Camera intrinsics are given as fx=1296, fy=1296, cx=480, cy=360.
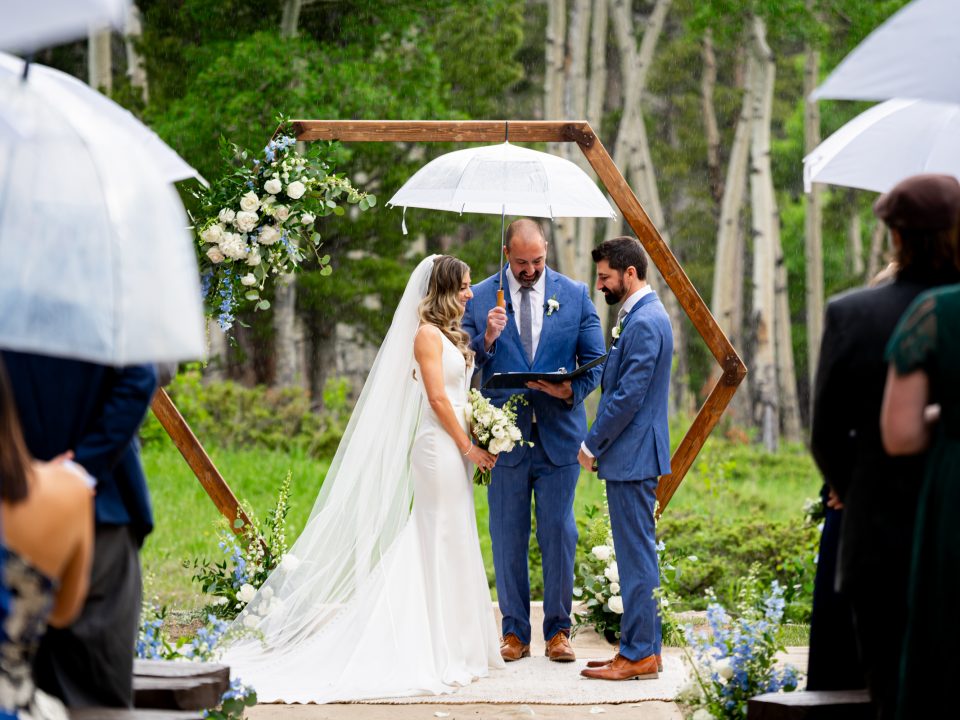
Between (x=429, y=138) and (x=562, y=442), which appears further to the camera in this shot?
(x=429, y=138)

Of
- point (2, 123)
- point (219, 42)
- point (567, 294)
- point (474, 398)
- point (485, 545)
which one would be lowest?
point (485, 545)

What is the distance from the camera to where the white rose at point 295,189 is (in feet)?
21.5

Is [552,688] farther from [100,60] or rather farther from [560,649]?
[100,60]

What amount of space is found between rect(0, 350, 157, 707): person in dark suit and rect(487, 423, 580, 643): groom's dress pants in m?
3.10

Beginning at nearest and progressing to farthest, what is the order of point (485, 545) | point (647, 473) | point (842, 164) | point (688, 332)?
1. point (842, 164)
2. point (647, 473)
3. point (485, 545)
4. point (688, 332)

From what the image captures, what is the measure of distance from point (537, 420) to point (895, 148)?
230 cm

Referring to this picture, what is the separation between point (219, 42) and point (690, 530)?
925 cm

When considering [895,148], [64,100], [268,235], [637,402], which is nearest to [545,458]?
[637,402]

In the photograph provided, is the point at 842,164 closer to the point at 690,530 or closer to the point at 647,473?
the point at 647,473

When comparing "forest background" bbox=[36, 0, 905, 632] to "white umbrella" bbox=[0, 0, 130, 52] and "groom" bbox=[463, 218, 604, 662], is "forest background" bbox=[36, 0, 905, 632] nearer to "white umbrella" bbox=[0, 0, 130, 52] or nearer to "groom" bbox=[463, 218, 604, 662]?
"groom" bbox=[463, 218, 604, 662]

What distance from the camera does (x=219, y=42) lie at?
16.0 metres

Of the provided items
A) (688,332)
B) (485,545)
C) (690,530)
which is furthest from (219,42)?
(688,332)

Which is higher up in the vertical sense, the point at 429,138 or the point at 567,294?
the point at 429,138

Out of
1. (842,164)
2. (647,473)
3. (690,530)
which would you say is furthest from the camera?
(690,530)
